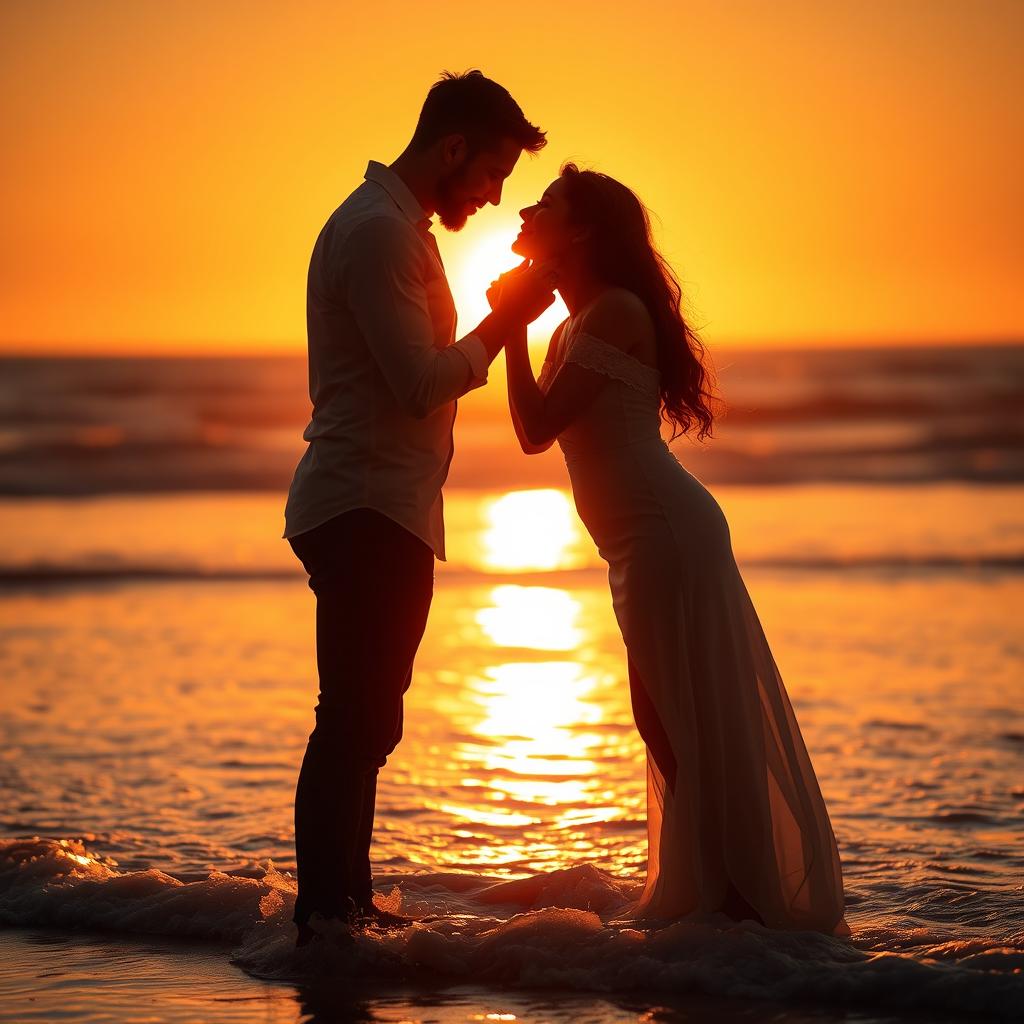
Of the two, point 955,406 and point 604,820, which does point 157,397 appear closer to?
point 955,406

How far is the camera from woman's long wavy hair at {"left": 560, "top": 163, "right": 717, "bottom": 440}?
4.48 metres

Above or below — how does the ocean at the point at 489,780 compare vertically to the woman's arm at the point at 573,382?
below

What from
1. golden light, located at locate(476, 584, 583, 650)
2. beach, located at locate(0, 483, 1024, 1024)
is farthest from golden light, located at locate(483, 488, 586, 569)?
golden light, located at locate(476, 584, 583, 650)

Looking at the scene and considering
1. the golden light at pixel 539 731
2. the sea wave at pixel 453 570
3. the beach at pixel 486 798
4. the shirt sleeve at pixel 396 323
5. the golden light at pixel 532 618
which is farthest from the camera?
the sea wave at pixel 453 570

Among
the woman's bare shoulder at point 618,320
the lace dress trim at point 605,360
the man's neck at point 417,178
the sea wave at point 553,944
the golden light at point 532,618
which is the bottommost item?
the sea wave at point 553,944

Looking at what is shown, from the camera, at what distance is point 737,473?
23.0m

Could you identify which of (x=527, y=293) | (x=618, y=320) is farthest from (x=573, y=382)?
(x=527, y=293)

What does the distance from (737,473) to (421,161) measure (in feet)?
62.6

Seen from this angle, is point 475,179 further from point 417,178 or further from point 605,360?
point 605,360

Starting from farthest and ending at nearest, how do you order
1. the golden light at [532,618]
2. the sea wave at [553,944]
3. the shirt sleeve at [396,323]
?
the golden light at [532,618] → the sea wave at [553,944] → the shirt sleeve at [396,323]

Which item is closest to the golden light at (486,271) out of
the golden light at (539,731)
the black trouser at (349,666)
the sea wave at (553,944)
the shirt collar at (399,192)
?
the shirt collar at (399,192)

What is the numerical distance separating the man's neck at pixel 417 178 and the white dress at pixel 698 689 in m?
0.63

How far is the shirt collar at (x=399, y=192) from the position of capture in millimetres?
4164

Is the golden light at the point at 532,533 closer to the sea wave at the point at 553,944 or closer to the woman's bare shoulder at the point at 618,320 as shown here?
the sea wave at the point at 553,944
